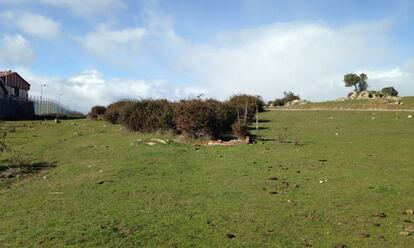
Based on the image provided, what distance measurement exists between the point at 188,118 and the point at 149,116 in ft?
14.6

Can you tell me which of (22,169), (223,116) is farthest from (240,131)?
(22,169)

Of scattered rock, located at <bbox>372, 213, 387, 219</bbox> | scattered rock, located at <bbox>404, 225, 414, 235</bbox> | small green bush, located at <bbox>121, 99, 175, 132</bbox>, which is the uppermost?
small green bush, located at <bbox>121, 99, 175, 132</bbox>

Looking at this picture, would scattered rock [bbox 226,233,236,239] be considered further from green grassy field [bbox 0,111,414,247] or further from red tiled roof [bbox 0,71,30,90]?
red tiled roof [bbox 0,71,30,90]

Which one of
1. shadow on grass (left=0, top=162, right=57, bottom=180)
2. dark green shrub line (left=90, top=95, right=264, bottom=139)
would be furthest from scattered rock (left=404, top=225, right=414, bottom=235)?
dark green shrub line (left=90, top=95, right=264, bottom=139)

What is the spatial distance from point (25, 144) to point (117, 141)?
4.90m

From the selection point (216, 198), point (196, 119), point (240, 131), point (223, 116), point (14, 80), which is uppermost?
point (14, 80)

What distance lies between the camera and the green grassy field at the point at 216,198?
6781 millimetres

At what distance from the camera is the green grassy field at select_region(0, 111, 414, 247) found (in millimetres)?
6781

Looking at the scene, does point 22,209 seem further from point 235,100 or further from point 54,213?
point 235,100

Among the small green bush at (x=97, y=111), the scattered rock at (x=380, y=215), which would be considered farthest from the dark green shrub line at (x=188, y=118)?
the small green bush at (x=97, y=111)

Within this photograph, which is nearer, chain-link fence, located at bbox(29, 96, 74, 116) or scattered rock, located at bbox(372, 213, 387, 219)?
scattered rock, located at bbox(372, 213, 387, 219)

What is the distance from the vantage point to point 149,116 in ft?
79.0

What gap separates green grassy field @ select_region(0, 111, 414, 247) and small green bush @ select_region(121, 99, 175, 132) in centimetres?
546

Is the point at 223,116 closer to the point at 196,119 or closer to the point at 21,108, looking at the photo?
the point at 196,119
